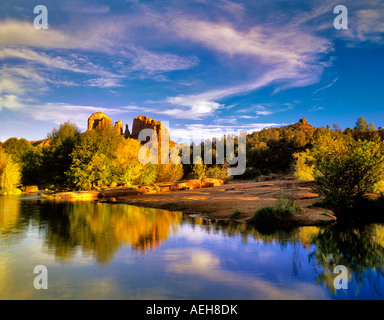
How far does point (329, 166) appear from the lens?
16.1 m

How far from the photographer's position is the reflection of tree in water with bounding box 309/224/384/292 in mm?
7527

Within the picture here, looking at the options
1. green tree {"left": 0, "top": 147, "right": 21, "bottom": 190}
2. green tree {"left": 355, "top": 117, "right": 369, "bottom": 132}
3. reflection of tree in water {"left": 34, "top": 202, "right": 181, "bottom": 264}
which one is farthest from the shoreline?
green tree {"left": 355, "top": 117, "right": 369, "bottom": 132}

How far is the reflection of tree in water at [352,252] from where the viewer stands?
7.53 meters

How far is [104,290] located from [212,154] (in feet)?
197

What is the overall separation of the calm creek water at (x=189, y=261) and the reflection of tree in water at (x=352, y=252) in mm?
29

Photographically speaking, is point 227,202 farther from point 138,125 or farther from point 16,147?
point 138,125

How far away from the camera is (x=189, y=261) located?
8898 mm

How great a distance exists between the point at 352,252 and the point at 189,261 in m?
5.75

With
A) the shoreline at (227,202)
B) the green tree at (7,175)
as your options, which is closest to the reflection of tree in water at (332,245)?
the shoreline at (227,202)

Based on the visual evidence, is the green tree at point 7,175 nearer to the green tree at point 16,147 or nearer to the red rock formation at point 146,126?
the green tree at point 16,147

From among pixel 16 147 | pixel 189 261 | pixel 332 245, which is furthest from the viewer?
pixel 16 147

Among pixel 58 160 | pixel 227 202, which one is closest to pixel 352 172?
pixel 227 202

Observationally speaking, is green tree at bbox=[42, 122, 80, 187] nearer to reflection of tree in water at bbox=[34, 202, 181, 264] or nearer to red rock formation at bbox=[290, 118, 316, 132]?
reflection of tree in water at bbox=[34, 202, 181, 264]
